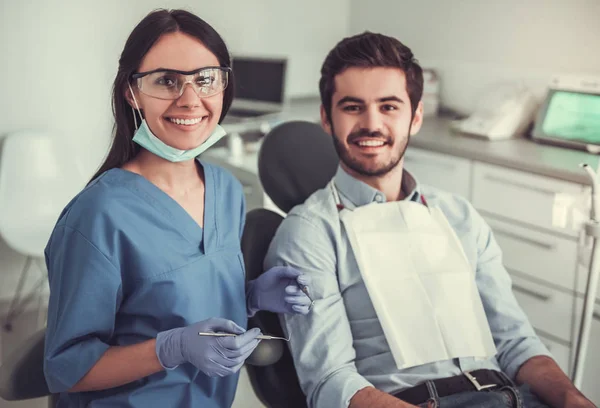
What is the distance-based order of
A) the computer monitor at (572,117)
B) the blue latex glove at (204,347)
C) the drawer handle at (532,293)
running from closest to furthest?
the blue latex glove at (204,347)
the drawer handle at (532,293)
the computer monitor at (572,117)

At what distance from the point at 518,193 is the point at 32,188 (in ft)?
7.34

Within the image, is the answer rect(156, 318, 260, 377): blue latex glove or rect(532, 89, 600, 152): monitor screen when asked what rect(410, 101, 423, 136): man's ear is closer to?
rect(156, 318, 260, 377): blue latex glove

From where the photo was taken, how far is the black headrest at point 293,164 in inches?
65.0

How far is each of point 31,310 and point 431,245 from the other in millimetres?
2360

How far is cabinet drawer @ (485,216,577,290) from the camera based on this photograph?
2445 mm

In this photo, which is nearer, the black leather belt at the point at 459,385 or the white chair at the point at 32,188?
the black leather belt at the point at 459,385

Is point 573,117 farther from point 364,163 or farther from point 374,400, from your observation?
point 374,400

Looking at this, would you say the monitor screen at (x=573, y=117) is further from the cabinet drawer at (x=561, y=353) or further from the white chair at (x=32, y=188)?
the white chair at (x=32, y=188)

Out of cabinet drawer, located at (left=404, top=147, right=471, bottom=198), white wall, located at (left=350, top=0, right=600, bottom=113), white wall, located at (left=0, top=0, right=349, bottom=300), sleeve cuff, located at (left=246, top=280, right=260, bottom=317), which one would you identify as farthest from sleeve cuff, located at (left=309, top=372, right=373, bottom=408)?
white wall, located at (left=350, top=0, right=600, bottom=113)

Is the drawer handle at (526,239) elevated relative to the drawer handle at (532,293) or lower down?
elevated

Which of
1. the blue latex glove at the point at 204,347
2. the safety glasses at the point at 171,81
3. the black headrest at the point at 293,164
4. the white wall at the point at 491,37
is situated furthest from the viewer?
the white wall at the point at 491,37

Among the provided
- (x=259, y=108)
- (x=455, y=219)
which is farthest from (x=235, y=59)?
(x=455, y=219)

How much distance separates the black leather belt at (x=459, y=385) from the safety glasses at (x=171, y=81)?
0.75 meters

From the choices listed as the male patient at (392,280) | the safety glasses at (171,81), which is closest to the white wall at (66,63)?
the male patient at (392,280)
